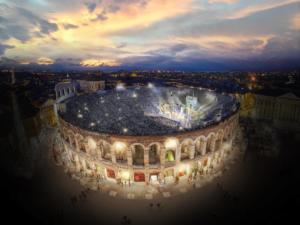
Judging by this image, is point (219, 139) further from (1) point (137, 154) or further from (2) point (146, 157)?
(1) point (137, 154)

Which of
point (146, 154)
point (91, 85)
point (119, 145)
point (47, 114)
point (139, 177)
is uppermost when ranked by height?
point (91, 85)

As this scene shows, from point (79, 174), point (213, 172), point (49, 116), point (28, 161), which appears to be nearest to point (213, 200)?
point (213, 172)

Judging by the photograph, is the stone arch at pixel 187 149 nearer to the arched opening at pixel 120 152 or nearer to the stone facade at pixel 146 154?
the stone facade at pixel 146 154

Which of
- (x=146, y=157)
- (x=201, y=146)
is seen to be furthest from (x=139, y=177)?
(x=201, y=146)

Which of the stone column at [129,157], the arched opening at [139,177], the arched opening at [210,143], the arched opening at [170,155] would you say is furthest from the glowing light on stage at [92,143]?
the arched opening at [210,143]

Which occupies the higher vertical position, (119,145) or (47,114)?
(47,114)

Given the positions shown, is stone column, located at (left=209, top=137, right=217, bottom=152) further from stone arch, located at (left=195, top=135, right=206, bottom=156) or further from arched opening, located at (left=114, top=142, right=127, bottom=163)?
arched opening, located at (left=114, top=142, right=127, bottom=163)

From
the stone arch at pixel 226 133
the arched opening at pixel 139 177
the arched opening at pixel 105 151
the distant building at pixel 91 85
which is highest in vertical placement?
the distant building at pixel 91 85

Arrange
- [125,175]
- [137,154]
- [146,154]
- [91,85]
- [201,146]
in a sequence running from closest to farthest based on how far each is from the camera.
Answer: [146,154] → [125,175] → [201,146] → [137,154] → [91,85]
